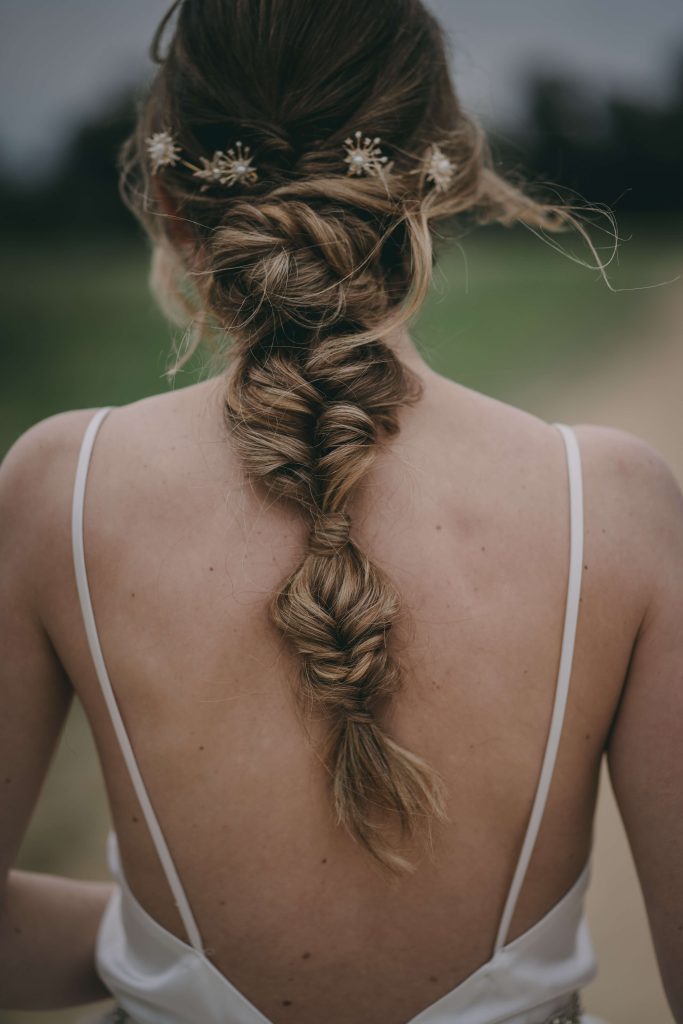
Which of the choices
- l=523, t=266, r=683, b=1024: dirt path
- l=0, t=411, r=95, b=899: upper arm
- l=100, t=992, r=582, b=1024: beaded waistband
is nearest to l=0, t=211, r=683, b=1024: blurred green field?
l=523, t=266, r=683, b=1024: dirt path

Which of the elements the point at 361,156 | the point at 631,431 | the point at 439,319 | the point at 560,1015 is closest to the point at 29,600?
the point at 361,156

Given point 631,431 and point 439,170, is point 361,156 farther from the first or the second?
point 631,431

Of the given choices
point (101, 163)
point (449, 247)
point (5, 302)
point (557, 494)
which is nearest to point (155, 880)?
point (557, 494)

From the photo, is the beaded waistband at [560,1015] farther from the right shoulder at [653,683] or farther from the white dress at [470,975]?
the right shoulder at [653,683]

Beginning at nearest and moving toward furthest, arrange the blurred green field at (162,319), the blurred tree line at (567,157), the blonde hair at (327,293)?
the blonde hair at (327,293) < the blurred green field at (162,319) < the blurred tree line at (567,157)

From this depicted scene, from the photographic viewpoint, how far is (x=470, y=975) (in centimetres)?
136

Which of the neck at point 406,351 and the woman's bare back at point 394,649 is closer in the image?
the woman's bare back at point 394,649

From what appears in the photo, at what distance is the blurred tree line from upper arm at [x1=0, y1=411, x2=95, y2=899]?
45.4ft

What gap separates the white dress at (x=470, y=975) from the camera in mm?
1273

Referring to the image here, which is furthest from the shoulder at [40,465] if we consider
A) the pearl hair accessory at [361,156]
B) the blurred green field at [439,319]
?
the blurred green field at [439,319]

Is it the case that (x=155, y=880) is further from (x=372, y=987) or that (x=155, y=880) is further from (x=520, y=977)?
(x=520, y=977)

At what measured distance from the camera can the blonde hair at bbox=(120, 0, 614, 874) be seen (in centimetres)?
122

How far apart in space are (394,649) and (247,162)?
0.74m

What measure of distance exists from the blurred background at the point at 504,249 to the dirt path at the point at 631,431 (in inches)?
1.6
